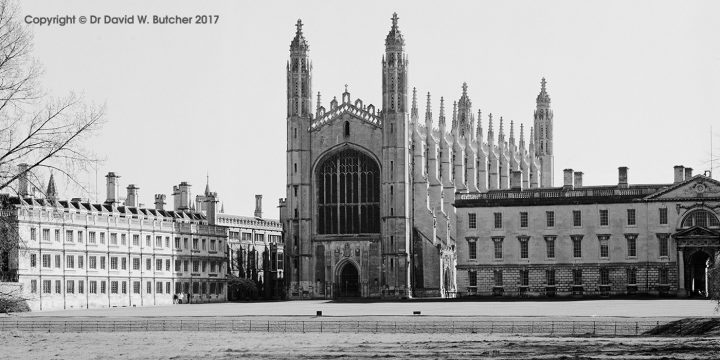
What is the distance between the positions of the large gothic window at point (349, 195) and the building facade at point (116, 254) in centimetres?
988

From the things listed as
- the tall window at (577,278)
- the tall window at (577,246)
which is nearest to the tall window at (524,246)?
the tall window at (577,246)

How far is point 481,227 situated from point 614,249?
10.5 metres

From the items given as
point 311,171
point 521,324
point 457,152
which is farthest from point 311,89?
point 521,324

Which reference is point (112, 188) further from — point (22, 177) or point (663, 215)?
point (22, 177)

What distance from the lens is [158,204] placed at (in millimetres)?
123688

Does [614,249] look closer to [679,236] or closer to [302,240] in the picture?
[679,236]

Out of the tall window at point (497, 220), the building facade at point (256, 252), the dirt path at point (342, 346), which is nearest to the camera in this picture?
the dirt path at point (342, 346)

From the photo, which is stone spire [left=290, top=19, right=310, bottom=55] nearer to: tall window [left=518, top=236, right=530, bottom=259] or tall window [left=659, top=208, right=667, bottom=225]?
tall window [left=518, top=236, right=530, bottom=259]

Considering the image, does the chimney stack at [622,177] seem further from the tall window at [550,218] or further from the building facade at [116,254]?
the building facade at [116,254]

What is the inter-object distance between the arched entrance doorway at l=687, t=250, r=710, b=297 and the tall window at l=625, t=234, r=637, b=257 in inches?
168

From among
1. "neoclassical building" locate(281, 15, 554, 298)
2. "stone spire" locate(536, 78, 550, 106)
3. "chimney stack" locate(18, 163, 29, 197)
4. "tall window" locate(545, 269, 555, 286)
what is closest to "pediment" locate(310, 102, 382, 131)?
"neoclassical building" locate(281, 15, 554, 298)

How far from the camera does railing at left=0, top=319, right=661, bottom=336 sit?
53.1 metres

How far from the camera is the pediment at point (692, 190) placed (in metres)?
98.8

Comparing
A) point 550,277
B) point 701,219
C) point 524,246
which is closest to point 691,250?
point 701,219
